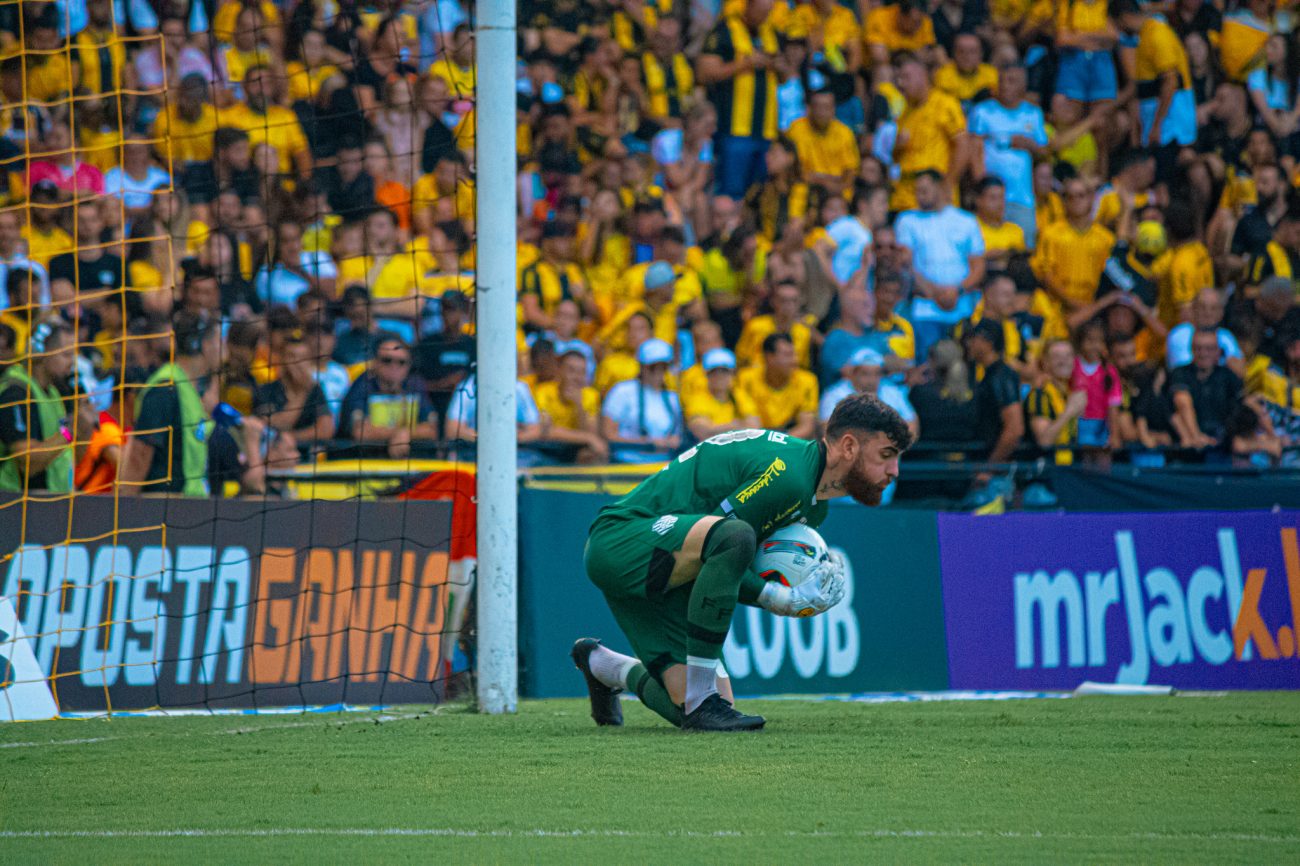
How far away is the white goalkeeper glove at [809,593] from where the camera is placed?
649cm

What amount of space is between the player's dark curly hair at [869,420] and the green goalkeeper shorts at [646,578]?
2.26 feet

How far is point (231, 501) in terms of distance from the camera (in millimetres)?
9422

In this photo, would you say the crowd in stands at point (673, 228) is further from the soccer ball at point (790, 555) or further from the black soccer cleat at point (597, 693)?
the soccer ball at point (790, 555)

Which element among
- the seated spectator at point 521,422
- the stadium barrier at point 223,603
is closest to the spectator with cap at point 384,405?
the seated spectator at point 521,422

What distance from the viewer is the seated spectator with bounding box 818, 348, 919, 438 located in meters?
12.7

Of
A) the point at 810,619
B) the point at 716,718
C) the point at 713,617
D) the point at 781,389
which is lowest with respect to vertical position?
the point at 810,619

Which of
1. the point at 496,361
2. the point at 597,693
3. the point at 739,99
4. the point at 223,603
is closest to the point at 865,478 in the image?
the point at 597,693

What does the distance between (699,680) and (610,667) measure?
Answer: 1.76ft

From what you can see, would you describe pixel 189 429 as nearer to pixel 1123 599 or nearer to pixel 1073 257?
pixel 1123 599

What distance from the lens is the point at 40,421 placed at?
32.9 ft

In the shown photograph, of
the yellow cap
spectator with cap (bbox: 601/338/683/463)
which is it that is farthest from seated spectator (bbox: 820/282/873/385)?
the yellow cap

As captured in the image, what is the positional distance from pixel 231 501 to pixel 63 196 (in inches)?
156

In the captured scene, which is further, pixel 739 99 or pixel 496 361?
pixel 739 99

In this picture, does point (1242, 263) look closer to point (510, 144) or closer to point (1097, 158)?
point (1097, 158)
